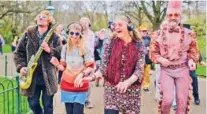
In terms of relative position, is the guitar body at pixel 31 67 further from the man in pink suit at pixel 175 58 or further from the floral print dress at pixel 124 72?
the man in pink suit at pixel 175 58

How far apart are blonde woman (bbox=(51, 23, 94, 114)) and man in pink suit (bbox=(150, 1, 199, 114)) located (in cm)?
92

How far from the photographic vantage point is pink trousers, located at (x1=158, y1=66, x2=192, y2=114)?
17.6 ft

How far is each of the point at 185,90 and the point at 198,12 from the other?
26137 mm

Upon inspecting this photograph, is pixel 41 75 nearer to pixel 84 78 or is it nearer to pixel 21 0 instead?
pixel 84 78

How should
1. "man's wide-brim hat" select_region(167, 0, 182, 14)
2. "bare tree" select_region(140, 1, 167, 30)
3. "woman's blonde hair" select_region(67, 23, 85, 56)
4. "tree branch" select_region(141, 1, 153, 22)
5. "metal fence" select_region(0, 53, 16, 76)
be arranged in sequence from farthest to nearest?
"tree branch" select_region(141, 1, 153, 22), "bare tree" select_region(140, 1, 167, 30), "metal fence" select_region(0, 53, 16, 76), "woman's blonde hair" select_region(67, 23, 85, 56), "man's wide-brim hat" select_region(167, 0, 182, 14)

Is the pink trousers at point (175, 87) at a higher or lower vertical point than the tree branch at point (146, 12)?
lower

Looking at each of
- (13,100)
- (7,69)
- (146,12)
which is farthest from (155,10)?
(13,100)

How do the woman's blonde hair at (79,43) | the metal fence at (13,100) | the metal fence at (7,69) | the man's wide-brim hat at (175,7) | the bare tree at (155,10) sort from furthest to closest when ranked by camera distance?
the bare tree at (155,10), the metal fence at (7,69), the metal fence at (13,100), the woman's blonde hair at (79,43), the man's wide-brim hat at (175,7)

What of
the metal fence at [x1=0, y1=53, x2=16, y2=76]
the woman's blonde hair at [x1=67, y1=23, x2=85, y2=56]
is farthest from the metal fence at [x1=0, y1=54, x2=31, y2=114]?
the metal fence at [x1=0, y1=53, x2=16, y2=76]

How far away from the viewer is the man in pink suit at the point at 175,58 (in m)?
A: 5.37

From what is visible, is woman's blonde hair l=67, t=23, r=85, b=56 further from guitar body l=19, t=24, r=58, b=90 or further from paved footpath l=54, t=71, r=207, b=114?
paved footpath l=54, t=71, r=207, b=114

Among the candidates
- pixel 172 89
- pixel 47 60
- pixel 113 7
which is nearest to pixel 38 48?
pixel 47 60

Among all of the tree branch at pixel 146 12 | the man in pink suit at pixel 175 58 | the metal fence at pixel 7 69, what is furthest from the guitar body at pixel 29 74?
the tree branch at pixel 146 12

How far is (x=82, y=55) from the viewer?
5.50m
